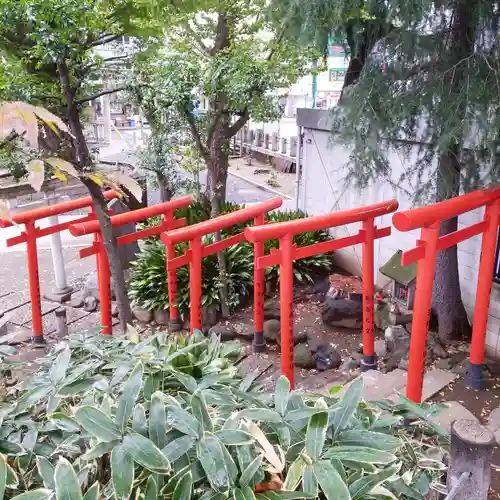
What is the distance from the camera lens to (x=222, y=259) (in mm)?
6715

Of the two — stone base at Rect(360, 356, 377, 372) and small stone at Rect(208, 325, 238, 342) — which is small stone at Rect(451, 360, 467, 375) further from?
small stone at Rect(208, 325, 238, 342)

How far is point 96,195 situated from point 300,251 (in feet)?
5.99

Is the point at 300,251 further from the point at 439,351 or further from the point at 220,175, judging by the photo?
the point at 220,175

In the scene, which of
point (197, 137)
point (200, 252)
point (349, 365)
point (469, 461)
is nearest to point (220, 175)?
point (197, 137)

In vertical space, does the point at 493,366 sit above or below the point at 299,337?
above

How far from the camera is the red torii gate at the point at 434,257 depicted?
3.77 metres

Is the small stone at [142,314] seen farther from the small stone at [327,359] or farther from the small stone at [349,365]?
the small stone at [349,365]

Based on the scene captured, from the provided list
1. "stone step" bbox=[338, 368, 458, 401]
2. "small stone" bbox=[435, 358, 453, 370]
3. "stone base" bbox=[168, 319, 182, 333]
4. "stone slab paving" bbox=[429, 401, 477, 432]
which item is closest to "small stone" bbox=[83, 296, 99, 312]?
"stone base" bbox=[168, 319, 182, 333]

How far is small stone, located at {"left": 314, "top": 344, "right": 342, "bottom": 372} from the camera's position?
550 centimetres

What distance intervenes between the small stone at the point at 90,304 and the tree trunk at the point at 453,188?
179 inches

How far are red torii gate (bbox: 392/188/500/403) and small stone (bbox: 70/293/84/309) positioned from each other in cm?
498

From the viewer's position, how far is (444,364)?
5043mm

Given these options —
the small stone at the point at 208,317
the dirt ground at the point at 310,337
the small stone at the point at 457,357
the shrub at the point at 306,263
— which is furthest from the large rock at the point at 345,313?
the small stone at the point at 208,317

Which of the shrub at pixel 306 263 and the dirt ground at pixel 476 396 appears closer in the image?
the dirt ground at pixel 476 396
